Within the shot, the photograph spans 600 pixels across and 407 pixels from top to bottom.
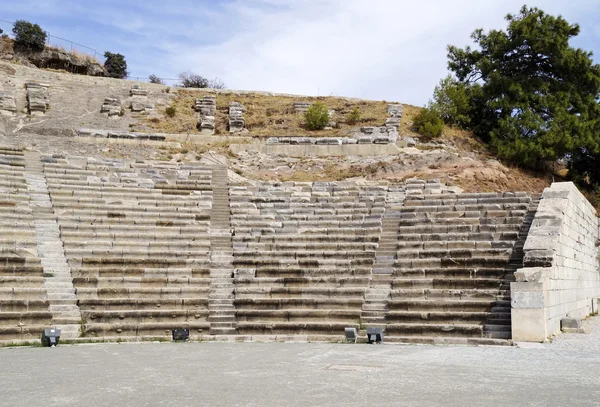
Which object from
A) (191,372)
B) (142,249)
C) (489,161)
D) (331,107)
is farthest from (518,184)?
(191,372)

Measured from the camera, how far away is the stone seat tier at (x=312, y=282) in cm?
1489

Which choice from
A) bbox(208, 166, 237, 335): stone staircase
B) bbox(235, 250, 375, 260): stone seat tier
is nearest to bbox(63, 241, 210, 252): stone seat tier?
bbox(208, 166, 237, 335): stone staircase

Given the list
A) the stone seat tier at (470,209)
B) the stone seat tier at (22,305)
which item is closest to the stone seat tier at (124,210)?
the stone seat tier at (22,305)

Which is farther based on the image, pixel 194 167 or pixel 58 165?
pixel 194 167

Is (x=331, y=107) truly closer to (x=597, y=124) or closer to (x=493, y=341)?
(x=597, y=124)

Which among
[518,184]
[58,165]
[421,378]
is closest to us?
[421,378]

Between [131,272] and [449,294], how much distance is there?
22.6 feet

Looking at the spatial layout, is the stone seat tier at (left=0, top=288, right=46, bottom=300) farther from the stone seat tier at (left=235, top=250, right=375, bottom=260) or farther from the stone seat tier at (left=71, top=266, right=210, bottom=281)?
the stone seat tier at (left=235, top=250, right=375, bottom=260)

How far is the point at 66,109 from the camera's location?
26.5 m

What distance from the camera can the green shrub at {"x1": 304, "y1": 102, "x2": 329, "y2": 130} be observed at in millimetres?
26938

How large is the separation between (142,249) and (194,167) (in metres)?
6.14

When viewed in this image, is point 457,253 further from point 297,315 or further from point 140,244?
point 140,244

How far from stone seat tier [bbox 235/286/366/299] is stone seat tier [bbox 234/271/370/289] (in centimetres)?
19

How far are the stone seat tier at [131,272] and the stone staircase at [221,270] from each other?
437 millimetres
